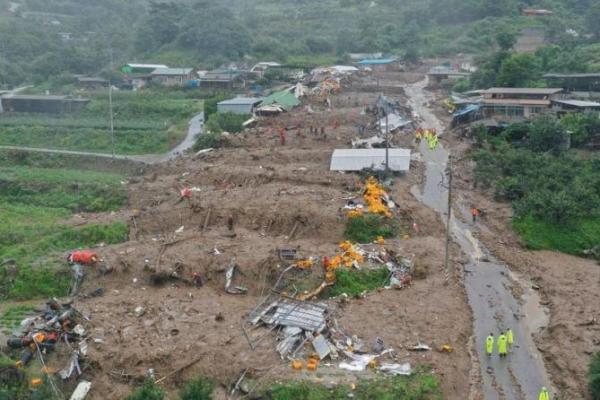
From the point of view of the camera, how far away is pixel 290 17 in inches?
3748

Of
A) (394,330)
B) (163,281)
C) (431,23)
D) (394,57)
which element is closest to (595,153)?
(394,330)

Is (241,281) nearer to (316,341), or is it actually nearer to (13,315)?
(316,341)

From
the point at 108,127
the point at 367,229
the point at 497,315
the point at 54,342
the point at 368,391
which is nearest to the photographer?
the point at 368,391

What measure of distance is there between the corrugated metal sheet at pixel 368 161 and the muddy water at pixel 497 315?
58.0 inches

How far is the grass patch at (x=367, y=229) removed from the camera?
2414 centimetres

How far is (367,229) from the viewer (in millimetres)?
24266

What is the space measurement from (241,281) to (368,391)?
A: 7576 millimetres

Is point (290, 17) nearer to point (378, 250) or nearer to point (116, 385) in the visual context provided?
point (378, 250)

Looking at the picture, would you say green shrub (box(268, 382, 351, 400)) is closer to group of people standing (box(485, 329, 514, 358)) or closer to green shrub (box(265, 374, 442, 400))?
green shrub (box(265, 374, 442, 400))

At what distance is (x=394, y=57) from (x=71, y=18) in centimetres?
4648

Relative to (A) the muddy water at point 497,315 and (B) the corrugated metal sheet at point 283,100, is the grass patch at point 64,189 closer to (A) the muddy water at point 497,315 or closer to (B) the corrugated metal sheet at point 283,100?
(A) the muddy water at point 497,315

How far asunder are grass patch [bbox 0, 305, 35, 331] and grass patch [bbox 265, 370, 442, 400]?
9287 mm

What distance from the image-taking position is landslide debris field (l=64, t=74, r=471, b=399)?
16.6 m

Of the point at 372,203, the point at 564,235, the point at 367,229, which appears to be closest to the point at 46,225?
the point at 367,229
